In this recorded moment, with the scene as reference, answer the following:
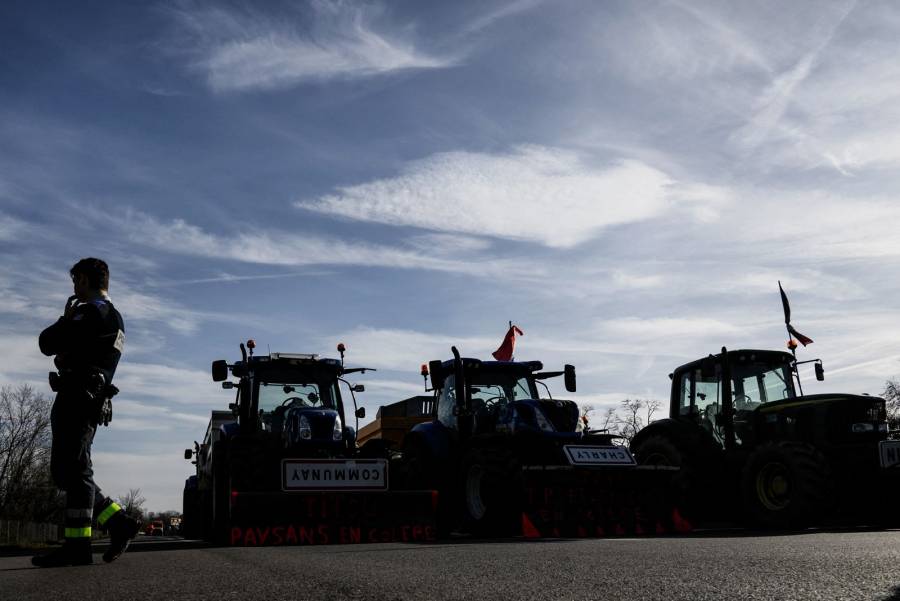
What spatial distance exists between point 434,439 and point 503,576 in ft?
25.5

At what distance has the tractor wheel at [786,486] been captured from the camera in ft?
34.8

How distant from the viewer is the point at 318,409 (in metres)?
11.6

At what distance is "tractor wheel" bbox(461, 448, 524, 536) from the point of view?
33.6 feet

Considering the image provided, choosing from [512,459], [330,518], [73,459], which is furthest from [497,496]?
[73,459]

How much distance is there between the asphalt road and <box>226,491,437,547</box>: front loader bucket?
381cm

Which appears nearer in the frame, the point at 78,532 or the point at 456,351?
the point at 78,532

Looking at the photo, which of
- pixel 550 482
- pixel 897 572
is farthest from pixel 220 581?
pixel 550 482

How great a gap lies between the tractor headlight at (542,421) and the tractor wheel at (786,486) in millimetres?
2794

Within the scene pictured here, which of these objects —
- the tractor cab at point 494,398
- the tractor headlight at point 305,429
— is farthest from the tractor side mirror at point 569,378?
the tractor headlight at point 305,429

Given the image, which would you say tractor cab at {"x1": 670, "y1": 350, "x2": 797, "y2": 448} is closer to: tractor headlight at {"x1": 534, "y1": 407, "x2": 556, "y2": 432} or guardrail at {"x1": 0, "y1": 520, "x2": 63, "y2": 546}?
tractor headlight at {"x1": 534, "y1": 407, "x2": 556, "y2": 432}

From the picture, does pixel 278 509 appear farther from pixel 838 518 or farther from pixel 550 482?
pixel 838 518

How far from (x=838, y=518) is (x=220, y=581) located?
34.6ft

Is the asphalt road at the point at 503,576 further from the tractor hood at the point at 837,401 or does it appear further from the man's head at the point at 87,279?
the tractor hood at the point at 837,401

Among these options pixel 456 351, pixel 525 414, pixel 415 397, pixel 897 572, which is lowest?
pixel 897 572
